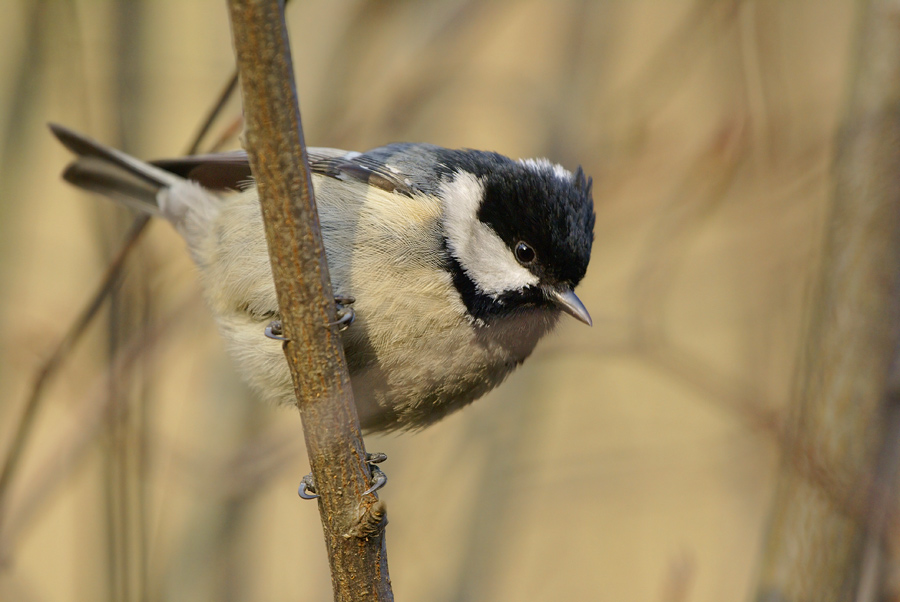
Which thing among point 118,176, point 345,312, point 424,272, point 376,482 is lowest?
point 376,482

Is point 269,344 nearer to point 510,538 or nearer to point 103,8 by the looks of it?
point 103,8

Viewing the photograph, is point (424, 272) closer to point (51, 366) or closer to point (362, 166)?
point (362, 166)

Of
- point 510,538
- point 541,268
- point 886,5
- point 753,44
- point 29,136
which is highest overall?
point 753,44

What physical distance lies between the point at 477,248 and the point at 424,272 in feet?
0.68

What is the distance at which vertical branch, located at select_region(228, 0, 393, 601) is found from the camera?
1.19 m

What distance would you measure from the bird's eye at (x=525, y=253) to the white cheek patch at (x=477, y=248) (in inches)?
0.7

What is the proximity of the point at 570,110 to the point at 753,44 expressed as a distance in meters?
0.97

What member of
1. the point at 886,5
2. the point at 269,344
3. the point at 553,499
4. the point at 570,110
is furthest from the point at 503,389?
the point at 886,5

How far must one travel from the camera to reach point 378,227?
201 cm

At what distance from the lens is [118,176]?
9.25 ft

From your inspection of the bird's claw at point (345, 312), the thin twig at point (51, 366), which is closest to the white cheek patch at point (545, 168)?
the bird's claw at point (345, 312)

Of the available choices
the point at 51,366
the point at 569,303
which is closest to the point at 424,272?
the point at 569,303

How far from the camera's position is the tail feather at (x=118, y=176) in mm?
2752

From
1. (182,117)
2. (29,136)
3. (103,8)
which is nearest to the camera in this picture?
(29,136)
